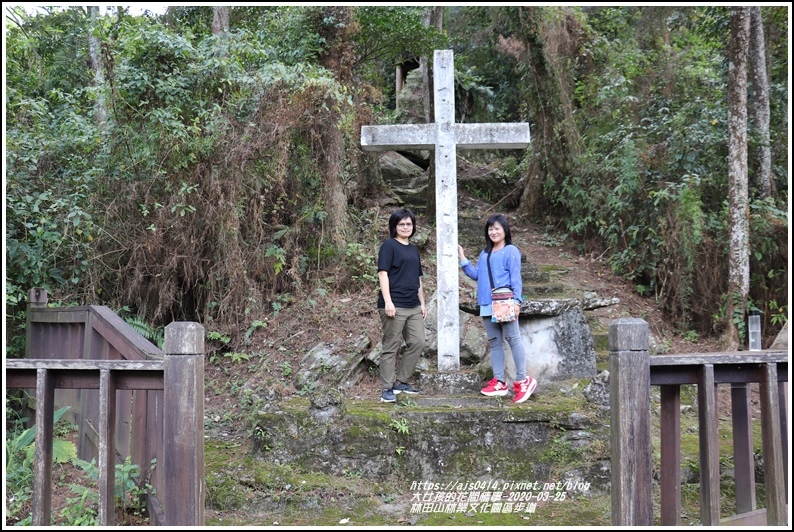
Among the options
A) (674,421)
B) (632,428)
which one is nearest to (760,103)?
(674,421)

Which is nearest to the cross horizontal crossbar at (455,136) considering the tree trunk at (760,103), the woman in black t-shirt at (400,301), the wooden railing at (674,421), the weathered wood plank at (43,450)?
the woman in black t-shirt at (400,301)

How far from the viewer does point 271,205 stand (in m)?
8.03

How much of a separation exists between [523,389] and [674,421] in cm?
242

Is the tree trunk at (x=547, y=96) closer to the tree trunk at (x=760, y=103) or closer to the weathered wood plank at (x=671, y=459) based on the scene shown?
the tree trunk at (x=760, y=103)

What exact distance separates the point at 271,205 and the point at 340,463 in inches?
154

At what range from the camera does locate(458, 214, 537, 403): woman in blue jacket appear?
17.9ft

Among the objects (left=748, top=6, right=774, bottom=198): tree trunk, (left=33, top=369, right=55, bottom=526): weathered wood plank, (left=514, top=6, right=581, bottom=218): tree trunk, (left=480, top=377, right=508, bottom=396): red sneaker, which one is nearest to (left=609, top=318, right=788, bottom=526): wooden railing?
(left=480, top=377, right=508, bottom=396): red sneaker

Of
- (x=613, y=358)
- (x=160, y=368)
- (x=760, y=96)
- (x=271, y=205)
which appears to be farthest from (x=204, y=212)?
(x=760, y=96)

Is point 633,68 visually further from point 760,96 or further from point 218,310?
point 218,310

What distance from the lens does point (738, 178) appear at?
7.48 m

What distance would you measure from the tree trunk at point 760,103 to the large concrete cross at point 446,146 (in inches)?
161

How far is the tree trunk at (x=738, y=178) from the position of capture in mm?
7438

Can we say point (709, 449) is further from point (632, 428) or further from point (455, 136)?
point (455, 136)

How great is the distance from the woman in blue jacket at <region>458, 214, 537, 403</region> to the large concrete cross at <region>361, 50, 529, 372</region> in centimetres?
50
